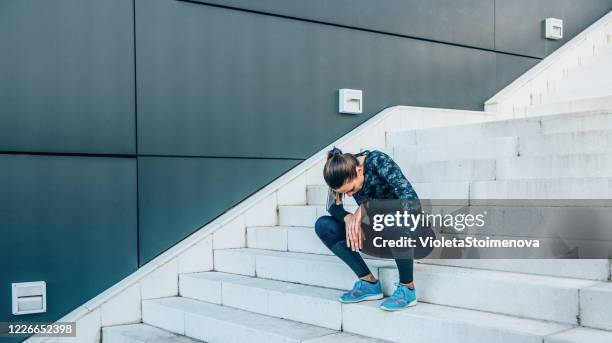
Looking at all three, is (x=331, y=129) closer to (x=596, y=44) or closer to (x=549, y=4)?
(x=549, y=4)

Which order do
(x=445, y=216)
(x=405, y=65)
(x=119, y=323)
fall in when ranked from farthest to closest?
(x=405, y=65) → (x=119, y=323) → (x=445, y=216)

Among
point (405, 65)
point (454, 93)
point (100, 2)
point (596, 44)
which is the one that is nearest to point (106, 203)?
point (100, 2)

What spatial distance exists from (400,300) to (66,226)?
239cm

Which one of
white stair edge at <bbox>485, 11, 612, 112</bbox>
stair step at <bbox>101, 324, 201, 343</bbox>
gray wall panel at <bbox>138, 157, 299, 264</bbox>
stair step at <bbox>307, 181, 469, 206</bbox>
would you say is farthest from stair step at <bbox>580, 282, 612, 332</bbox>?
white stair edge at <bbox>485, 11, 612, 112</bbox>

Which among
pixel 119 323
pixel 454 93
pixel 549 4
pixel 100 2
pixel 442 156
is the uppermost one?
pixel 549 4

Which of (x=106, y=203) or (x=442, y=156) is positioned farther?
(x=442, y=156)

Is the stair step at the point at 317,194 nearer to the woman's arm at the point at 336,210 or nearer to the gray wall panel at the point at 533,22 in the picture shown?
the woman's arm at the point at 336,210

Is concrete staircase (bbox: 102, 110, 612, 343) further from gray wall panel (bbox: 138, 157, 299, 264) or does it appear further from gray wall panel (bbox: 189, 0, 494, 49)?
gray wall panel (bbox: 189, 0, 494, 49)

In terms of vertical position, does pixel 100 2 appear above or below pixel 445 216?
above

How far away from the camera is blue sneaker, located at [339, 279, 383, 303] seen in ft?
11.1

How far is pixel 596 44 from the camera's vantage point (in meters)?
7.88

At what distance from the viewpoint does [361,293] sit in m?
3.41

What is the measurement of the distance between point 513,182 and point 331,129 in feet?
7.16

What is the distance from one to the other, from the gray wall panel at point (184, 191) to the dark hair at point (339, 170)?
1984mm
